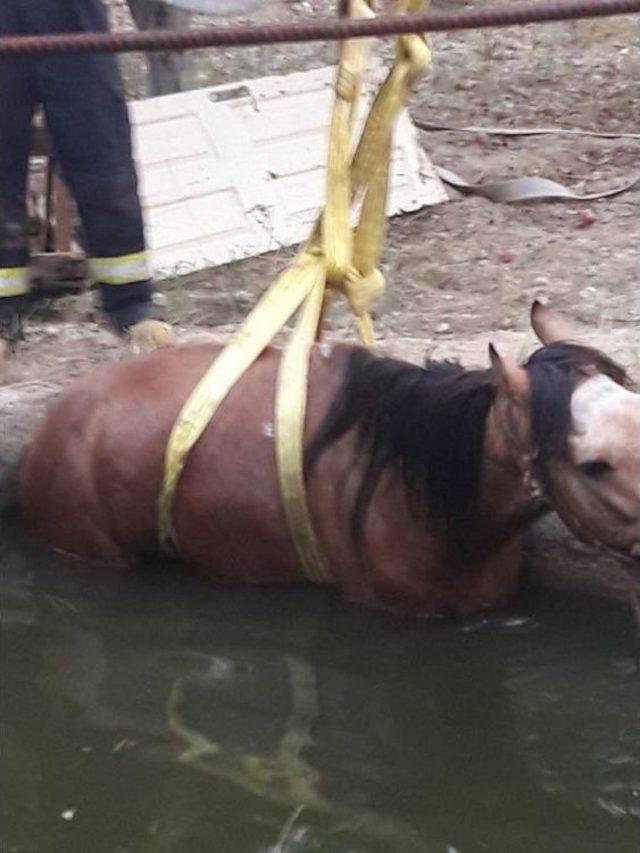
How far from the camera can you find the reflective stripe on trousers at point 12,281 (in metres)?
4.38

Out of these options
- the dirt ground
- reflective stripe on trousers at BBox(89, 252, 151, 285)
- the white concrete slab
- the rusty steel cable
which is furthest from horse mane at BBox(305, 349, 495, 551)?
the white concrete slab

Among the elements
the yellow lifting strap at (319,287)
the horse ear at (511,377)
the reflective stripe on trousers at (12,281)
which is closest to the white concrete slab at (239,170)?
the reflective stripe on trousers at (12,281)

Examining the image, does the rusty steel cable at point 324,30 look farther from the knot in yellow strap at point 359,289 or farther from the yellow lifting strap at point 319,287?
the knot in yellow strap at point 359,289

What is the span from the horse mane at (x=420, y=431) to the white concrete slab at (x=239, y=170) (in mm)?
A: 2446

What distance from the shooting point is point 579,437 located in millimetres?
3072

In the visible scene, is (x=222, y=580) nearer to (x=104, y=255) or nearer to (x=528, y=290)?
(x=104, y=255)

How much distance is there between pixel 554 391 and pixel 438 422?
1.08 ft

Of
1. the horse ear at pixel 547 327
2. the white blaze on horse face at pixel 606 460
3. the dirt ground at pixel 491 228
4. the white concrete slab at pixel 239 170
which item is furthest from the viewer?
the white concrete slab at pixel 239 170

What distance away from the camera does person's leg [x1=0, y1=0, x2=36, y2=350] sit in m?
4.22

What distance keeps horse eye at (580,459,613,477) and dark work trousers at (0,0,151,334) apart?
66.9 inches

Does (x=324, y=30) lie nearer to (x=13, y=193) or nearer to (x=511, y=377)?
(x=511, y=377)

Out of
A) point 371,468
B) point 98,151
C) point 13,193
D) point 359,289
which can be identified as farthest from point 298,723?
point 13,193

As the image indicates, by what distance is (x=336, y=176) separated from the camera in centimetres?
370

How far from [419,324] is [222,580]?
6.32ft
